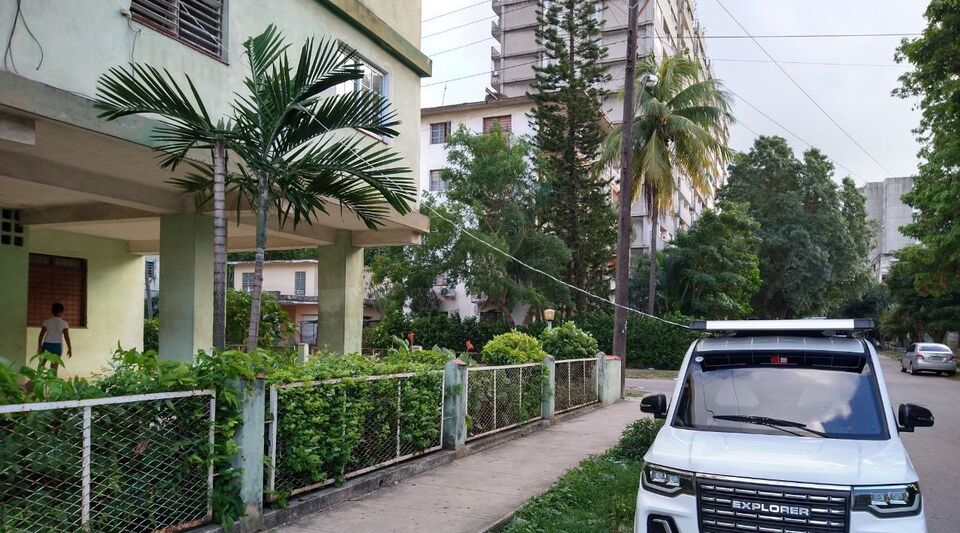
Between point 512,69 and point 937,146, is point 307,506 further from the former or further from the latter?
point 512,69

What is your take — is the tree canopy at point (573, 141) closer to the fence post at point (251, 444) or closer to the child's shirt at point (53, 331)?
the child's shirt at point (53, 331)

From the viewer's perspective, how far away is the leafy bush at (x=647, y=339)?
1312 inches

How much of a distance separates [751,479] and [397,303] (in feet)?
101

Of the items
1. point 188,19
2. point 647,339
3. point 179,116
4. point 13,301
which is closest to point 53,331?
point 13,301

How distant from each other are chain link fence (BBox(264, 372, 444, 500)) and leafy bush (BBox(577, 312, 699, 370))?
24.7 metres

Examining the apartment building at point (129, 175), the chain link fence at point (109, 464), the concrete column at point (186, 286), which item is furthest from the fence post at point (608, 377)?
the chain link fence at point (109, 464)

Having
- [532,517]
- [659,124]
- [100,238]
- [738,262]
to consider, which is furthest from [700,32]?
[532,517]

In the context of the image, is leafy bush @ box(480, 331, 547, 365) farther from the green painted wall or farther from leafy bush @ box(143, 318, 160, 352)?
leafy bush @ box(143, 318, 160, 352)

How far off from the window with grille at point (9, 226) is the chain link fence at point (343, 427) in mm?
Answer: 8337

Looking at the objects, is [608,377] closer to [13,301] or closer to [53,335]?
[53,335]

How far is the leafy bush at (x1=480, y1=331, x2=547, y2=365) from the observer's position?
41.4ft

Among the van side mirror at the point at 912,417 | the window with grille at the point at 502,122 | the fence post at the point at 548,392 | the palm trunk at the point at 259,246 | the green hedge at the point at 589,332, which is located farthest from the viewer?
the window with grille at the point at 502,122

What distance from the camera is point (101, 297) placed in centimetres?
1559

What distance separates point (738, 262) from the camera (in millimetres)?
37562
